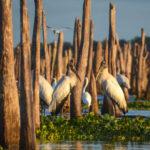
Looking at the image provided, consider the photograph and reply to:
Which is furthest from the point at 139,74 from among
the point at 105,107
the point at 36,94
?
the point at 36,94

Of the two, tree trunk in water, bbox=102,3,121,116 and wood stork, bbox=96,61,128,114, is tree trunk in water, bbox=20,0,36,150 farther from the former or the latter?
tree trunk in water, bbox=102,3,121,116

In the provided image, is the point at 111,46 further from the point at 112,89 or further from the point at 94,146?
the point at 94,146

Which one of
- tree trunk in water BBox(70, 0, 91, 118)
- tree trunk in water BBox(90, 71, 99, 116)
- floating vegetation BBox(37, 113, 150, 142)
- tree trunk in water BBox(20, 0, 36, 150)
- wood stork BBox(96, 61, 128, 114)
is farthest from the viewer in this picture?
tree trunk in water BBox(90, 71, 99, 116)

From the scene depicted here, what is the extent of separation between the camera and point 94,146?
927 cm

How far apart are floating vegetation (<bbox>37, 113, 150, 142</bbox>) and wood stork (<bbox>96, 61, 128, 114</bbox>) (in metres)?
1.94

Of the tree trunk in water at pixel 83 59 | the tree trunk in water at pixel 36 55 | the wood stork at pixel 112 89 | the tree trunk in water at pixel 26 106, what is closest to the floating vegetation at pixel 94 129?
the tree trunk in water at pixel 36 55

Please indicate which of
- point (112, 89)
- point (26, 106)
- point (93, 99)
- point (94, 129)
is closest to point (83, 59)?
point (112, 89)

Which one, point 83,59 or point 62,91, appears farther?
point 62,91

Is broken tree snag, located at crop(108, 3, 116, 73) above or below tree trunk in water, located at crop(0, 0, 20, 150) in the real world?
above

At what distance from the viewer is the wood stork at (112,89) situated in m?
14.3

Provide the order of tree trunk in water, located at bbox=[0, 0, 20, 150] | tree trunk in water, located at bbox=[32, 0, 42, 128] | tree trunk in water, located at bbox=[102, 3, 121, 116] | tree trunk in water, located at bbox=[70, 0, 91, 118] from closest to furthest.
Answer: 1. tree trunk in water, located at bbox=[0, 0, 20, 150]
2. tree trunk in water, located at bbox=[32, 0, 42, 128]
3. tree trunk in water, located at bbox=[70, 0, 91, 118]
4. tree trunk in water, located at bbox=[102, 3, 121, 116]

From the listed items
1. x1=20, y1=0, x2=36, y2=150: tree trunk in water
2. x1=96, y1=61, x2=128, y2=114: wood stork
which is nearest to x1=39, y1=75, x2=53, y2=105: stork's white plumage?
x1=96, y1=61, x2=128, y2=114: wood stork

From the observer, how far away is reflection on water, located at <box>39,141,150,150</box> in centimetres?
895

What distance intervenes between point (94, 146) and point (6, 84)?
211cm
